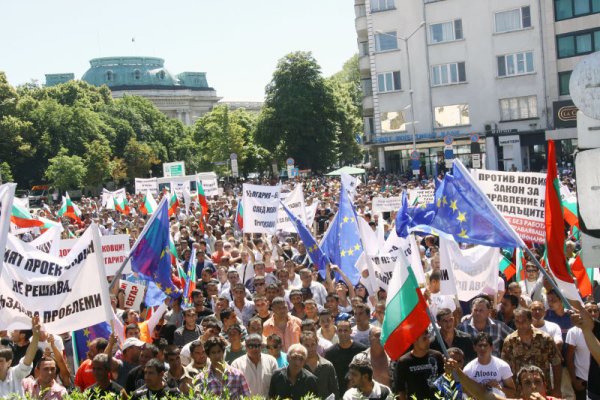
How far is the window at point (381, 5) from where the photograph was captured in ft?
190

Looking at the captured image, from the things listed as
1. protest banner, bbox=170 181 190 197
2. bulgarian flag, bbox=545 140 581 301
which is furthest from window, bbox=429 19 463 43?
bulgarian flag, bbox=545 140 581 301

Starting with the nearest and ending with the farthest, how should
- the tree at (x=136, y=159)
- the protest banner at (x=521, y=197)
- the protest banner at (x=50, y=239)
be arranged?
the protest banner at (x=521, y=197) → the protest banner at (x=50, y=239) → the tree at (x=136, y=159)

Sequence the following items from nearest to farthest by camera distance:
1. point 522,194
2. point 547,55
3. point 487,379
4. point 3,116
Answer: point 487,379
point 522,194
point 547,55
point 3,116

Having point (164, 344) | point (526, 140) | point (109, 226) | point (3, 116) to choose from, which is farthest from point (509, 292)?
point (3, 116)

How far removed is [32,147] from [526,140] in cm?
4341

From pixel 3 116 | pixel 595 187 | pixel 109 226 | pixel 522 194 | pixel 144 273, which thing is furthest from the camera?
pixel 3 116

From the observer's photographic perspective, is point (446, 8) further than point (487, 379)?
Yes

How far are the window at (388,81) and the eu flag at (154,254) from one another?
1855 inches

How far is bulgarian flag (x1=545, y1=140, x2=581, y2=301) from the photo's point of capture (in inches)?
304

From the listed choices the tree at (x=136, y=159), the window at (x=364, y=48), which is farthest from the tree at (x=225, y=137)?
the window at (x=364, y=48)

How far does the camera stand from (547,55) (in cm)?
5362

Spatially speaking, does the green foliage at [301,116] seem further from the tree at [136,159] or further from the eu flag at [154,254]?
the eu flag at [154,254]

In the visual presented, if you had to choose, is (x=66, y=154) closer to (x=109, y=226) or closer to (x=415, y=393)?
(x=109, y=226)

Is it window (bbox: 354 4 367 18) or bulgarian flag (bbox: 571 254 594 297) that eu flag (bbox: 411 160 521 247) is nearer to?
bulgarian flag (bbox: 571 254 594 297)
